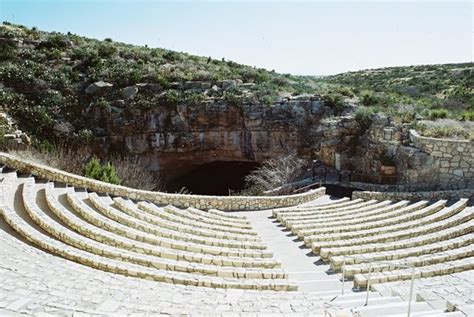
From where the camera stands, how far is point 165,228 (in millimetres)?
13500

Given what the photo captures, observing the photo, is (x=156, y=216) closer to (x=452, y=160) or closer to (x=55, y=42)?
(x=452, y=160)

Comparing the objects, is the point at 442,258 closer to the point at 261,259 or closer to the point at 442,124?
the point at 261,259

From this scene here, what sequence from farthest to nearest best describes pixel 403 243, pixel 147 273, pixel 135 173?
pixel 135 173 → pixel 403 243 → pixel 147 273

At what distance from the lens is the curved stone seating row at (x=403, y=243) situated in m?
11.8

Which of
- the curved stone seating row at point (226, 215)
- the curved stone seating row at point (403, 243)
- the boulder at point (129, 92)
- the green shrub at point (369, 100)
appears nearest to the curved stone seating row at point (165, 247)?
the curved stone seating row at point (403, 243)

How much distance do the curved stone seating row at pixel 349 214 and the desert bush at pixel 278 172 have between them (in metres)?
8.12

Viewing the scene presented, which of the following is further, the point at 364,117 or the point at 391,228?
the point at 364,117

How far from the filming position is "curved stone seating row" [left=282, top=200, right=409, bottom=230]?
15008 mm

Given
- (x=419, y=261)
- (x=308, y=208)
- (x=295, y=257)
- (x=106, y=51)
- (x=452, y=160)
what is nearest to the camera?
(x=419, y=261)

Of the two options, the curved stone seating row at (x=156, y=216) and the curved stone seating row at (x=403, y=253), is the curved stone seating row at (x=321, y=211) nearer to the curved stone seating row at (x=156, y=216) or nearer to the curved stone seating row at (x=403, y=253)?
the curved stone seating row at (x=156, y=216)

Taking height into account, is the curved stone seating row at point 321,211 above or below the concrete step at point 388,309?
above

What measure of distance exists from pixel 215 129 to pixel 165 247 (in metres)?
17.2

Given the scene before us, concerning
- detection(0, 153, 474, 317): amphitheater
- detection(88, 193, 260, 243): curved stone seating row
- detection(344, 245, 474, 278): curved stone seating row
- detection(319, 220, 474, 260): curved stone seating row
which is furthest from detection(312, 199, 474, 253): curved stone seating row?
detection(88, 193, 260, 243): curved stone seating row

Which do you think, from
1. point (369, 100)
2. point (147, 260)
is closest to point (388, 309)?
point (147, 260)
